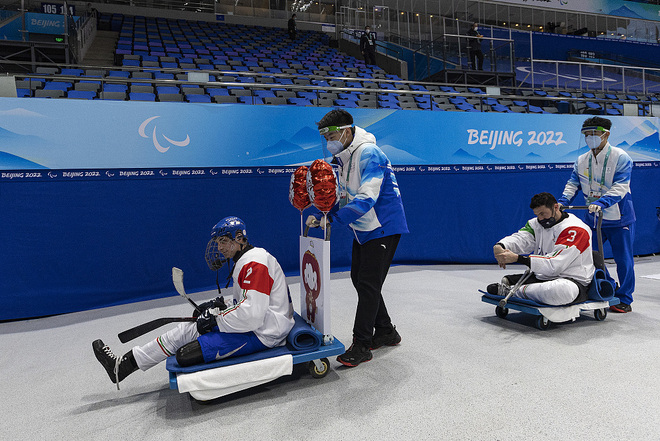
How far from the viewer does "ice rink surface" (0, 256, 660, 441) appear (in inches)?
82.5

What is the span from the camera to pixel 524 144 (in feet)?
22.1

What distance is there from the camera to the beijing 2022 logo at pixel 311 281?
2.79 metres

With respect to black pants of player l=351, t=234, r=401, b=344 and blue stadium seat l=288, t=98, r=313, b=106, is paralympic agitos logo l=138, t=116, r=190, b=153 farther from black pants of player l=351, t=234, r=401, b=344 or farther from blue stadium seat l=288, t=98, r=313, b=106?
black pants of player l=351, t=234, r=401, b=344

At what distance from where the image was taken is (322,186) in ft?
8.78

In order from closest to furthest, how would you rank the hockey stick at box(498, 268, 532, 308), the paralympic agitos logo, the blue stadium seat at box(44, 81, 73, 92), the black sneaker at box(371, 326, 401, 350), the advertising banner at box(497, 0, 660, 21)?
1. the black sneaker at box(371, 326, 401, 350)
2. the hockey stick at box(498, 268, 532, 308)
3. the paralympic agitos logo
4. the blue stadium seat at box(44, 81, 73, 92)
5. the advertising banner at box(497, 0, 660, 21)

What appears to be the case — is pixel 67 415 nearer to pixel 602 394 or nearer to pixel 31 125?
pixel 602 394

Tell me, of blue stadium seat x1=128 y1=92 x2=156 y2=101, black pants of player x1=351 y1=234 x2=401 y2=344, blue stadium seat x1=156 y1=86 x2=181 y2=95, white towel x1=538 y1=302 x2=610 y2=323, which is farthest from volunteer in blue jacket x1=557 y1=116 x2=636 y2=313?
blue stadium seat x1=156 y1=86 x2=181 y2=95

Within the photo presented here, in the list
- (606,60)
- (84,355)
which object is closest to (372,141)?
(84,355)

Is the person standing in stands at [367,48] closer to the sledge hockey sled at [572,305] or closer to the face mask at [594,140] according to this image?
the face mask at [594,140]

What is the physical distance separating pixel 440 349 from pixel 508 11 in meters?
18.1

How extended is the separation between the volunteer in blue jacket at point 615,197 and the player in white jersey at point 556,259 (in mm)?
469

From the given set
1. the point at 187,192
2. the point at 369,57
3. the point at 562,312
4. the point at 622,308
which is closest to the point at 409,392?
the point at 562,312

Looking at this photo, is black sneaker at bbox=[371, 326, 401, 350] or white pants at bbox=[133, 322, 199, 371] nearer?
white pants at bbox=[133, 322, 199, 371]

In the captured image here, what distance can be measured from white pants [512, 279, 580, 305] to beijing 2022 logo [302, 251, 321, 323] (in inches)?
72.7
